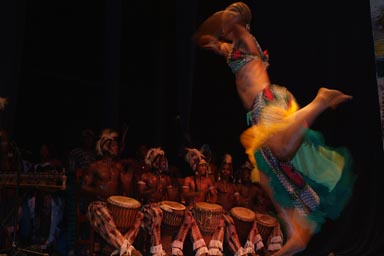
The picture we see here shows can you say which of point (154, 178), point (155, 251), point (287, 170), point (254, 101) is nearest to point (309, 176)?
point (287, 170)

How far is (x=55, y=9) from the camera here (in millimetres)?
6387

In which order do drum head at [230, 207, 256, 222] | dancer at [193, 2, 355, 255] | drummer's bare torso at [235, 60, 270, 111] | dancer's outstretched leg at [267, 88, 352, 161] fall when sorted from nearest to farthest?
dancer's outstretched leg at [267, 88, 352, 161], dancer at [193, 2, 355, 255], drummer's bare torso at [235, 60, 270, 111], drum head at [230, 207, 256, 222]

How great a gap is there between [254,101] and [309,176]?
699 mm

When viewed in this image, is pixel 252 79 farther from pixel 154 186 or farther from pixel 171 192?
pixel 171 192

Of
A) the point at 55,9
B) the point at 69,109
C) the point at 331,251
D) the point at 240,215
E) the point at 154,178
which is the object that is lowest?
the point at 331,251

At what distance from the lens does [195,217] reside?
474 cm

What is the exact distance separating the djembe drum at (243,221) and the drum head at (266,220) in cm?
13

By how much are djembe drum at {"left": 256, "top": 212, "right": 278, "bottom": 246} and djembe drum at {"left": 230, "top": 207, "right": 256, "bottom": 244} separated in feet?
0.46

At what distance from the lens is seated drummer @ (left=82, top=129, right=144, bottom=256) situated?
4.07 m

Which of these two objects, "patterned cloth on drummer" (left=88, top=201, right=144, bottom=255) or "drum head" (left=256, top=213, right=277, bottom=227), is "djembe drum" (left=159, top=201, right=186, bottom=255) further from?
"drum head" (left=256, top=213, right=277, bottom=227)

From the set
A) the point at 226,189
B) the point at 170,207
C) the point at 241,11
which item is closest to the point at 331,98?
the point at 241,11

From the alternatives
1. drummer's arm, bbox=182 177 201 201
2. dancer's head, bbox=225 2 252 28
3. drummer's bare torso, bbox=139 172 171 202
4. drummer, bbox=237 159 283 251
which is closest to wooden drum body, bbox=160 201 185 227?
drummer's bare torso, bbox=139 172 171 202

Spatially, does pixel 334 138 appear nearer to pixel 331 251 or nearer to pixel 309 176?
pixel 331 251

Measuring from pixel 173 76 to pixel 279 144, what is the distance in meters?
4.50
